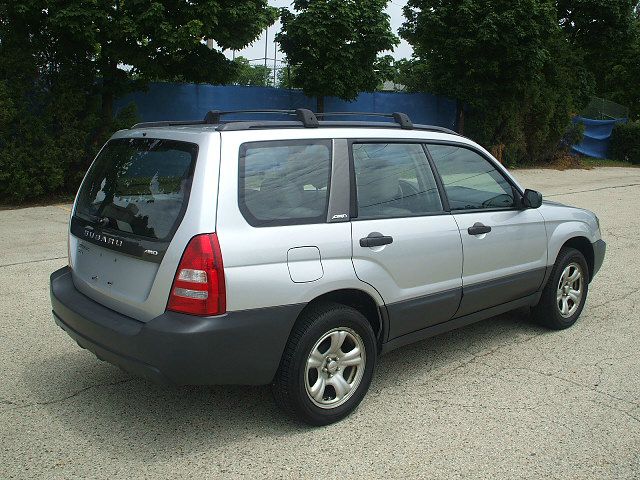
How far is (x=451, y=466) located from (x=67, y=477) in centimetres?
183

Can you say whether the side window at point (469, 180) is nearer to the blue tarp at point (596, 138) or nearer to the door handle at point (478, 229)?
the door handle at point (478, 229)

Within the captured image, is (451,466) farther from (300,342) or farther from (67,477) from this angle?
(67,477)

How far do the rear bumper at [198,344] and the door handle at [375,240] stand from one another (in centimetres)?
60

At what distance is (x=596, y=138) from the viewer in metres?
26.6

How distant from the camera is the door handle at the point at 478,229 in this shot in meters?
4.36

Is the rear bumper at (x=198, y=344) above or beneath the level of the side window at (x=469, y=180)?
beneath

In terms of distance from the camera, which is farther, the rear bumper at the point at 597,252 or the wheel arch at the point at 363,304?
the rear bumper at the point at 597,252

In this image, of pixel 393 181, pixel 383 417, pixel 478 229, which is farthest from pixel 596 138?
pixel 383 417

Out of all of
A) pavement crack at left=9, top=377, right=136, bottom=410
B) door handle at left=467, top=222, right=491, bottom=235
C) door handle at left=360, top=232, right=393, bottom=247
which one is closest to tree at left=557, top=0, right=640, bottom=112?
door handle at left=467, top=222, right=491, bottom=235

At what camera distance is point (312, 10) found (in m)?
15.0

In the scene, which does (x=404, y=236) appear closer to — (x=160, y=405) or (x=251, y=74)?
(x=160, y=405)

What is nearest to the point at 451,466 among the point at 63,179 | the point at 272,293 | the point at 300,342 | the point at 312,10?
the point at 300,342

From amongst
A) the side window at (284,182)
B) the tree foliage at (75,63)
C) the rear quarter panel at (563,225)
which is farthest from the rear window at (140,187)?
the tree foliage at (75,63)

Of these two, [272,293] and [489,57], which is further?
[489,57]
